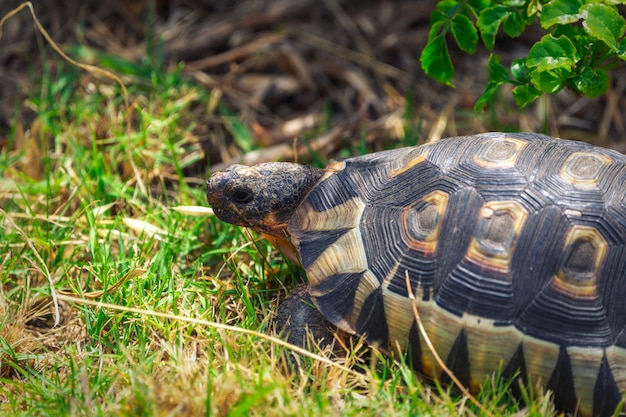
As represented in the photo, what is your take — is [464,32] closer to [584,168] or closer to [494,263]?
[584,168]

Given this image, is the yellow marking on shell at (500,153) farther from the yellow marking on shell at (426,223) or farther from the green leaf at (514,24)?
the green leaf at (514,24)

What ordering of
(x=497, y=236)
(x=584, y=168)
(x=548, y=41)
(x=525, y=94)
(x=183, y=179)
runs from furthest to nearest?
(x=183, y=179) < (x=525, y=94) < (x=548, y=41) < (x=584, y=168) < (x=497, y=236)

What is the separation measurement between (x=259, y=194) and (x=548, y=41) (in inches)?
55.9

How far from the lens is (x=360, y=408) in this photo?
98.3 inches

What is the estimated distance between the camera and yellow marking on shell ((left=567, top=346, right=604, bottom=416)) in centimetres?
251

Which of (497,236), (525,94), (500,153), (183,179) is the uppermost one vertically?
(525,94)

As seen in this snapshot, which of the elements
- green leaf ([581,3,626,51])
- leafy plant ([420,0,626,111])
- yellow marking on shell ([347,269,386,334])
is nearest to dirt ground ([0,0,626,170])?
leafy plant ([420,0,626,111])

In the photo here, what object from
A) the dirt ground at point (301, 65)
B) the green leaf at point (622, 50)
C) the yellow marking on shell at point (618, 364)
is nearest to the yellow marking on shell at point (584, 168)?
the green leaf at point (622, 50)

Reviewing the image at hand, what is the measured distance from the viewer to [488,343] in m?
2.56

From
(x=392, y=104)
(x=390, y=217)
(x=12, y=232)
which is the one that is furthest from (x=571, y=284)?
(x=392, y=104)

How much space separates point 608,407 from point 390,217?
1092mm

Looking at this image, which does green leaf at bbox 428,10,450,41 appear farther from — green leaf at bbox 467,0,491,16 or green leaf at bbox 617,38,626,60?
green leaf at bbox 617,38,626,60

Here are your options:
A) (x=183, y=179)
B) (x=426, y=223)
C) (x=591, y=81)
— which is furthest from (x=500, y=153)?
(x=183, y=179)

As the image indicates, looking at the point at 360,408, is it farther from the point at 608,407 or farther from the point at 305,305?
the point at 608,407
